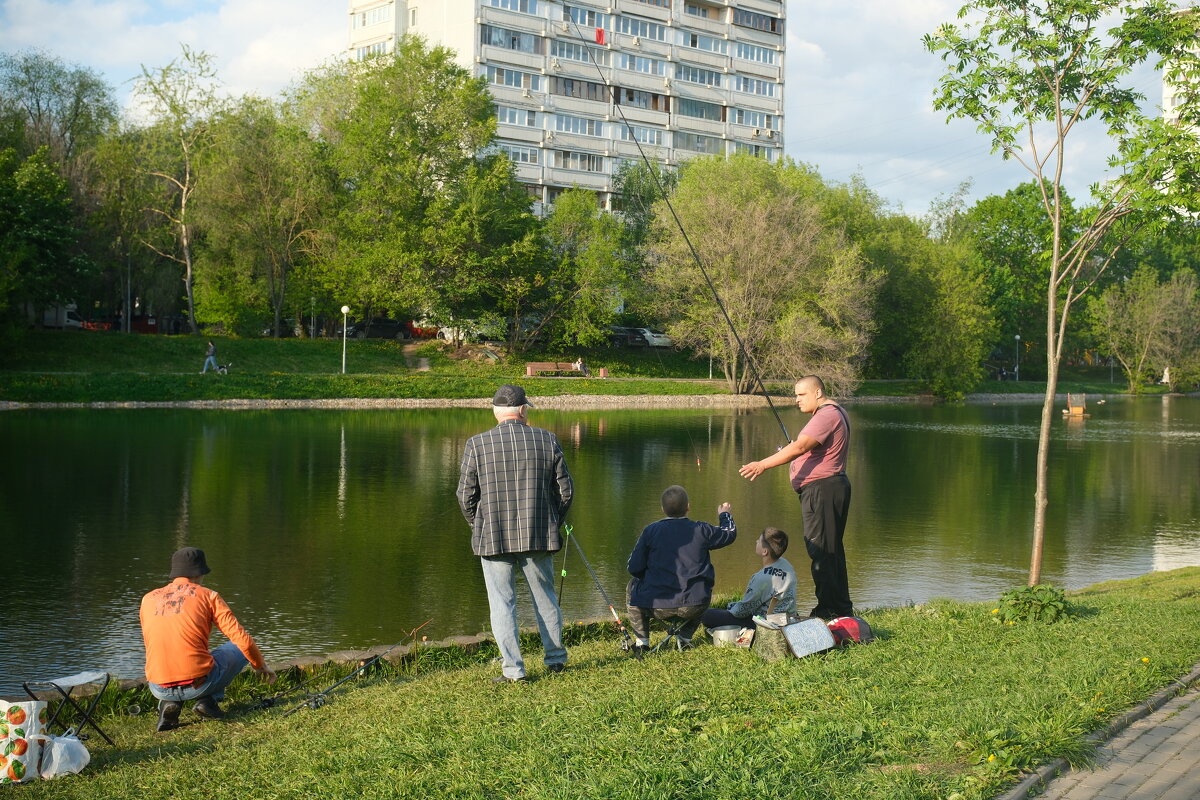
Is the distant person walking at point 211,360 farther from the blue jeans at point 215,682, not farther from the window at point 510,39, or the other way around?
the blue jeans at point 215,682

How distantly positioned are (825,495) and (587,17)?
78.6 metres

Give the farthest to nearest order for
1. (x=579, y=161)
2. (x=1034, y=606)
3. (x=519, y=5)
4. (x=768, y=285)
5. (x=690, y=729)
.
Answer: (x=579, y=161) → (x=519, y=5) → (x=768, y=285) → (x=1034, y=606) → (x=690, y=729)

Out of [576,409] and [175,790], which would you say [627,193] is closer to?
[576,409]

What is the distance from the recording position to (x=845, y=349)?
52.2m

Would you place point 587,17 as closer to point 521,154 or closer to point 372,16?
point 521,154

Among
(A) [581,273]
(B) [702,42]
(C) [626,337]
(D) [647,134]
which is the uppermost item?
(B) [702,42]

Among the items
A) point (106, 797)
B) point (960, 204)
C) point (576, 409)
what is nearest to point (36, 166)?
point (576, 409)

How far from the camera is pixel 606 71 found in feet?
273

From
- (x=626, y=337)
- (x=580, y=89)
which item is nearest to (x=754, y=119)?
(x=580, y=89)

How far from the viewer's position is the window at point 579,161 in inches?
3182

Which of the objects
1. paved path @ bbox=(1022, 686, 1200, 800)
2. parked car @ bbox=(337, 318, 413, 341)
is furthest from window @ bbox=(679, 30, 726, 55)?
paved path @ bbox=(1022, 686, 1200, 800)

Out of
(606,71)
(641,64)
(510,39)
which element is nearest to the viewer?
(510,39)

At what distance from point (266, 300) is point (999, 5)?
53.5 meters

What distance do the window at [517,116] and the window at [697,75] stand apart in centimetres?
1546
